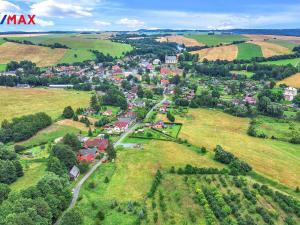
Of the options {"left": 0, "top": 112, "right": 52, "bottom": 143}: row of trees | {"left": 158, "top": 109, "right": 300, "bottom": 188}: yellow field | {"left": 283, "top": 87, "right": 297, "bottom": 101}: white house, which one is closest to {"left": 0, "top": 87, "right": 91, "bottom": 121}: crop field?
{"left": 0, "top": 112, "right": 52, "bottom": 143}: row of trees

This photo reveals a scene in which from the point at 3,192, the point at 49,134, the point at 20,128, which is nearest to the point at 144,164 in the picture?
the point at 3,192

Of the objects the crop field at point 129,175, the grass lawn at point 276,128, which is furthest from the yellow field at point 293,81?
the crop field at point 129,175

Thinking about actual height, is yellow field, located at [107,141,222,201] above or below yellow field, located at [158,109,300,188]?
above

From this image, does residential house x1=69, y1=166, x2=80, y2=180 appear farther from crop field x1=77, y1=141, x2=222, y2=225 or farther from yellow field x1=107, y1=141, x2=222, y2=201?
yellow field x1=107, y1=141, x2=222, y2=201

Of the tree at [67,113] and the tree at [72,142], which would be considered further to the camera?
the tree at [67,113]

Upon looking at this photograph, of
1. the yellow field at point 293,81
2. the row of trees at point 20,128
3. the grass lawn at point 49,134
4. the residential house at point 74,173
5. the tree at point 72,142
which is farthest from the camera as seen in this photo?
the yellow field at point 293,81

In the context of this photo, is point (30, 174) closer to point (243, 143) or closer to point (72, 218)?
point (72, 218)

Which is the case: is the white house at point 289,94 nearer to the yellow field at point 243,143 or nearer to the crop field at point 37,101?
the yellow field at point 243,143
